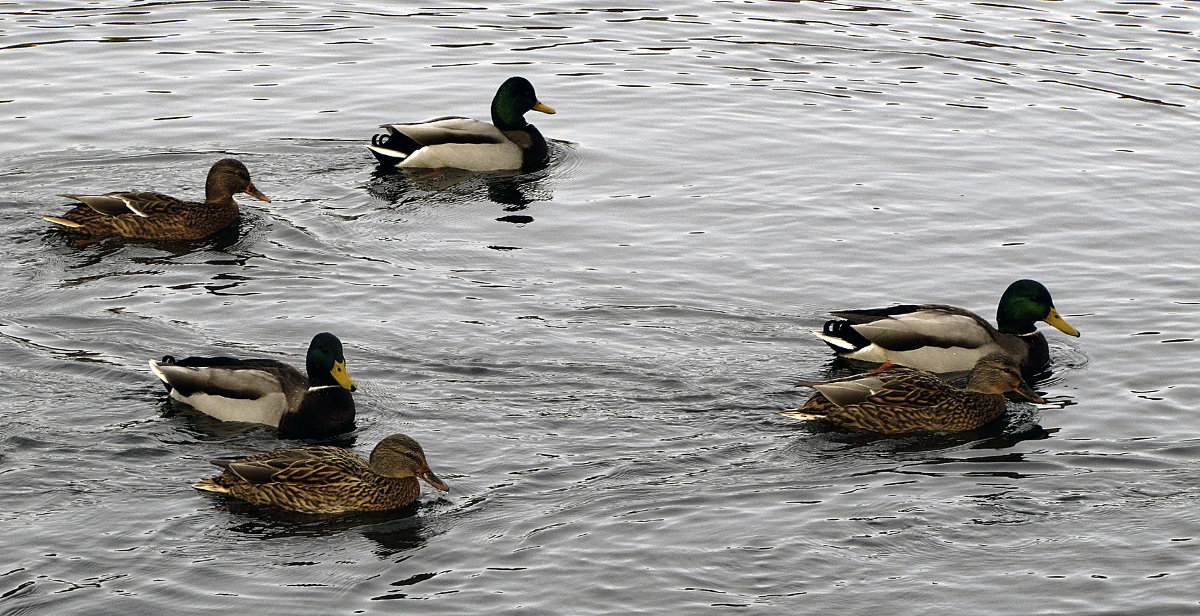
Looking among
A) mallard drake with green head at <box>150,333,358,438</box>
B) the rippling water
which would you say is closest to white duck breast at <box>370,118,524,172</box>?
the rippling water

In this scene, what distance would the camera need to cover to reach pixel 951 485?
11055mm

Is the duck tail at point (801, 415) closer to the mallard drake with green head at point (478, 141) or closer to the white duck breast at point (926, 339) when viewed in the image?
the white duck breast at point (926, 339)

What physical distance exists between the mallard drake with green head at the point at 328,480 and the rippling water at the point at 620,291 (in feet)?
0.58

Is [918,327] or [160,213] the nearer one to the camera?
[918,327]

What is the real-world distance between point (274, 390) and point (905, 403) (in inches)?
171

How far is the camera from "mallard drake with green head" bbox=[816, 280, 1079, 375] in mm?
13367

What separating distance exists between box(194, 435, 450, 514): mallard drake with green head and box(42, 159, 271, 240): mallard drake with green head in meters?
5.93

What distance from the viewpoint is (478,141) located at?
62.7 feet

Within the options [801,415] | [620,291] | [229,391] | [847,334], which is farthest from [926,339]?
[229,391]

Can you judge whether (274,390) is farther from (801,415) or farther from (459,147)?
(459,147)

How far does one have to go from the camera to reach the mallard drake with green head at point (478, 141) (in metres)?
18.5

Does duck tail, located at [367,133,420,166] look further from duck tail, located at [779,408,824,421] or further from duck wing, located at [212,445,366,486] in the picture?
duck wing, located at [212,445,366,486]

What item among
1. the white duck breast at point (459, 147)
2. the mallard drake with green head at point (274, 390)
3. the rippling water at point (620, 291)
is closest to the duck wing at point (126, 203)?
the rippling water at point (620, 291)

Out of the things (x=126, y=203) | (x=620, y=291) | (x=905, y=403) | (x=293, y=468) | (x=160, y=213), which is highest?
(x=126, y=203)
